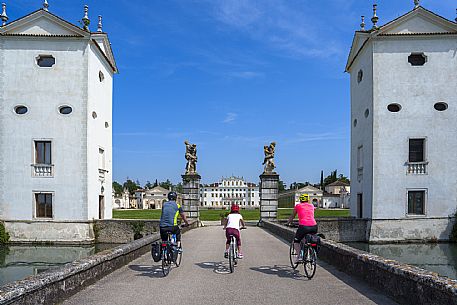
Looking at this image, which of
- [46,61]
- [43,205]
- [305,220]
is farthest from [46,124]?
[305,220]

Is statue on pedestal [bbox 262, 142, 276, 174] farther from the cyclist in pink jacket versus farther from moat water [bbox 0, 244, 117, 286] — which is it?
the cyclist in pink jacket

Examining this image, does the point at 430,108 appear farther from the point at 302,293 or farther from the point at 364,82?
the point at 302,293

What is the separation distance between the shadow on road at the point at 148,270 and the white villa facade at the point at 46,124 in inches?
630

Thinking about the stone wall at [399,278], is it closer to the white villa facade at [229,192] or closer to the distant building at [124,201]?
the distant building at [124,201]

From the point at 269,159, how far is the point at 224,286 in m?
20.7

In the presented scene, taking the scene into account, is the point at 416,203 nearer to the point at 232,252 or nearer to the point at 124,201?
the point at 232,252

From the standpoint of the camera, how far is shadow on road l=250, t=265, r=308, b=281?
9664 millimetres

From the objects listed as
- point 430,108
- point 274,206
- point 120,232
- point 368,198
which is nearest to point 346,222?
point 368,198

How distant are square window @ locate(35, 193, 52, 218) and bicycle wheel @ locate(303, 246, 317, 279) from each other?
20.4m

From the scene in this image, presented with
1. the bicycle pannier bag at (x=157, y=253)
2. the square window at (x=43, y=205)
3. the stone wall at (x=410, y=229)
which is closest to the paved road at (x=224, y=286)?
the bicycle pannier bag at (x=157, y=253)

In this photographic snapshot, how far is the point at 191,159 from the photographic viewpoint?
30.6 metres

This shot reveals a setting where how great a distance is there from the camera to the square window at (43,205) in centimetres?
2595

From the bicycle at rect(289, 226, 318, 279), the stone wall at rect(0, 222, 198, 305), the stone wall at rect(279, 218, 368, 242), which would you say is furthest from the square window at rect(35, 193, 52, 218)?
the bicycle at rect(289, 226, 318, 279)

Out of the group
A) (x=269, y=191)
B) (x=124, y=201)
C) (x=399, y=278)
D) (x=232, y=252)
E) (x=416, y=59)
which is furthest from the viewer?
(x=124, y=201)
